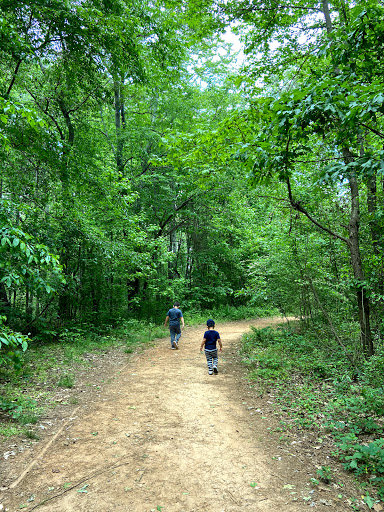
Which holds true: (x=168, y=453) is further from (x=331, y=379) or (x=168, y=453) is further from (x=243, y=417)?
(x=331, y=379)

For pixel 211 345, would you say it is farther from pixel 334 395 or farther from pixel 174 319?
pixel 174 319

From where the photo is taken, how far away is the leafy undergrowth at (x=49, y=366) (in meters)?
5.26

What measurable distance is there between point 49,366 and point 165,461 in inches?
214

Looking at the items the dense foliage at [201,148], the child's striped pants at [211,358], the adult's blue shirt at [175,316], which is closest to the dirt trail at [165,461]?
the child's striped pants at [211,358]

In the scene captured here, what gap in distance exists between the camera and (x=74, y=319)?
1319cm

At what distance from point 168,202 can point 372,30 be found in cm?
1547

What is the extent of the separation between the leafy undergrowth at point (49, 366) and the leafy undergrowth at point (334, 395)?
4441 millimetres

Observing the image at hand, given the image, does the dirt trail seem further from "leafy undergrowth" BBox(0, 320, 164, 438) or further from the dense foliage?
the dense foliage

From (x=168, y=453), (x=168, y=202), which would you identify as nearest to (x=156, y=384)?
(x=168, y=453)

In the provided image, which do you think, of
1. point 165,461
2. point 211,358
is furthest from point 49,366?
point 165,461

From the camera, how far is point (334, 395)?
18.9 ft

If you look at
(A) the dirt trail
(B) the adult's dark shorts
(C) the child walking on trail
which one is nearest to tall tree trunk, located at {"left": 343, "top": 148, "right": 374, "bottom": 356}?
(A) the dirt trail

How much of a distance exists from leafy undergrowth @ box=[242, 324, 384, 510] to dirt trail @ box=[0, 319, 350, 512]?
1.77 feet

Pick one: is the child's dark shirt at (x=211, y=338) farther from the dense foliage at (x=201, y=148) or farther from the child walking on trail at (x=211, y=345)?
the dense foliage at (x=201, y=148)
